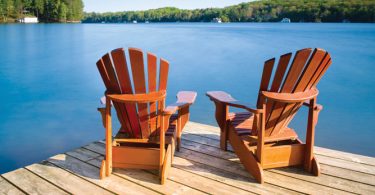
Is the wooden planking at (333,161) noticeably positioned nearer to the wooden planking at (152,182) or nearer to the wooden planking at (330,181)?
the wooden planking at (330,181)

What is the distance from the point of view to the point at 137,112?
2.66 metres

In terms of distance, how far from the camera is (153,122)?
108 inches

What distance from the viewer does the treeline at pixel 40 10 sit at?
209 ft

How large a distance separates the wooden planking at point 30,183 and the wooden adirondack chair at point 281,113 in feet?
4.78

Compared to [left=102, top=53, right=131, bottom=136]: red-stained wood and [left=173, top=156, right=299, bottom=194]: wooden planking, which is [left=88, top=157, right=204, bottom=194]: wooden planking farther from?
[left=102, top=53, right=131, bottom=136]: red-stained wood

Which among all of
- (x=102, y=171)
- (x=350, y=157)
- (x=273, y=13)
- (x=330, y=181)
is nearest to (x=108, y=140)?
(x=102, y=171)

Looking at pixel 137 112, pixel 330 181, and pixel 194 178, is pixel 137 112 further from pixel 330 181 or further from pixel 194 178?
pixel 330 181

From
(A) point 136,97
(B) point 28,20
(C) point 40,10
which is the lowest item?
(A) point 136,97

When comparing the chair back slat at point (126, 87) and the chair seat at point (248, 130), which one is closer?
the chair back slat at point (126, 87)

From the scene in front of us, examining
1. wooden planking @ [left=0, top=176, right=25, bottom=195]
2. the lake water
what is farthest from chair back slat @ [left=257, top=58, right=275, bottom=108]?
the lake water

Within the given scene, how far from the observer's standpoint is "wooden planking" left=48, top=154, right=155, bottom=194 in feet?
7.85

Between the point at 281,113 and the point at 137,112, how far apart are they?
45.6 inches

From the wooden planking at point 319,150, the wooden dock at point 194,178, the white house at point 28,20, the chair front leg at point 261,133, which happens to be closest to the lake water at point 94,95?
the wooden dock at point 194,178

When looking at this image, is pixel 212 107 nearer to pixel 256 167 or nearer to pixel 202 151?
pixel 202 151
